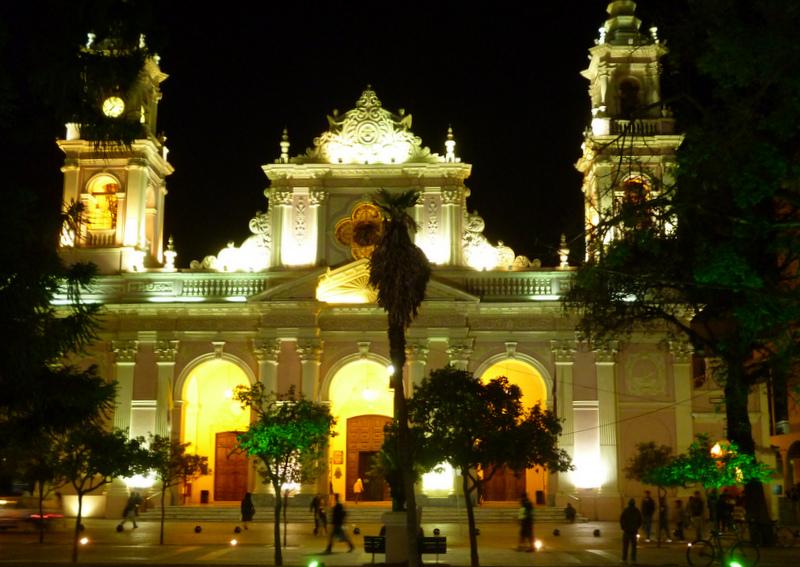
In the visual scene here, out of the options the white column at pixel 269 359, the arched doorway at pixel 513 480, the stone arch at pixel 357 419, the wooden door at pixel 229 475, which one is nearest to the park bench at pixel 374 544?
the white column at pixel 269 359

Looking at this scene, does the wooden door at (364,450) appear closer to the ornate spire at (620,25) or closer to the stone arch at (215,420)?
the stone arch at (215,420)

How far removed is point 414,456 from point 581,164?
78.8ft

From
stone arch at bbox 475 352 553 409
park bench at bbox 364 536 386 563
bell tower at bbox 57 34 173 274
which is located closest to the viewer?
park bench at bbox 364 536 386 563

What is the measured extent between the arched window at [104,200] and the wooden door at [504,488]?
19.2 meters

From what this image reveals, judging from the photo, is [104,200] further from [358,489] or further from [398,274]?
[398,274]

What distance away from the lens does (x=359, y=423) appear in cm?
4491

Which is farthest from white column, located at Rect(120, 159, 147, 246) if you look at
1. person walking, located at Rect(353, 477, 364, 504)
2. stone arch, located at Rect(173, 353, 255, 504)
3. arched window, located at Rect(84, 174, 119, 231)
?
person walking, located at Rect(353, 477, 364, 504)

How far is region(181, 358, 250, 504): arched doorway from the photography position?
43.8m

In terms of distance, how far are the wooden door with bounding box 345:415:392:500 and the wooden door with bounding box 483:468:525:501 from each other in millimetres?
4369

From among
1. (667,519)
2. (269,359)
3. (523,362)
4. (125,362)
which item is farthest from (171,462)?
(667,519)

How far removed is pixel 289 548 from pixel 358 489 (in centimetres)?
1305

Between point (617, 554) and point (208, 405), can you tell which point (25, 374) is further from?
point (208, 405)

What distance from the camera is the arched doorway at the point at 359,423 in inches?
1718

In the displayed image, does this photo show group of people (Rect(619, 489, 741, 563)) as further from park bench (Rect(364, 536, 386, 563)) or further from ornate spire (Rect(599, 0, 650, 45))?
ornate spire (Rect(599, 0, 650, 45))
